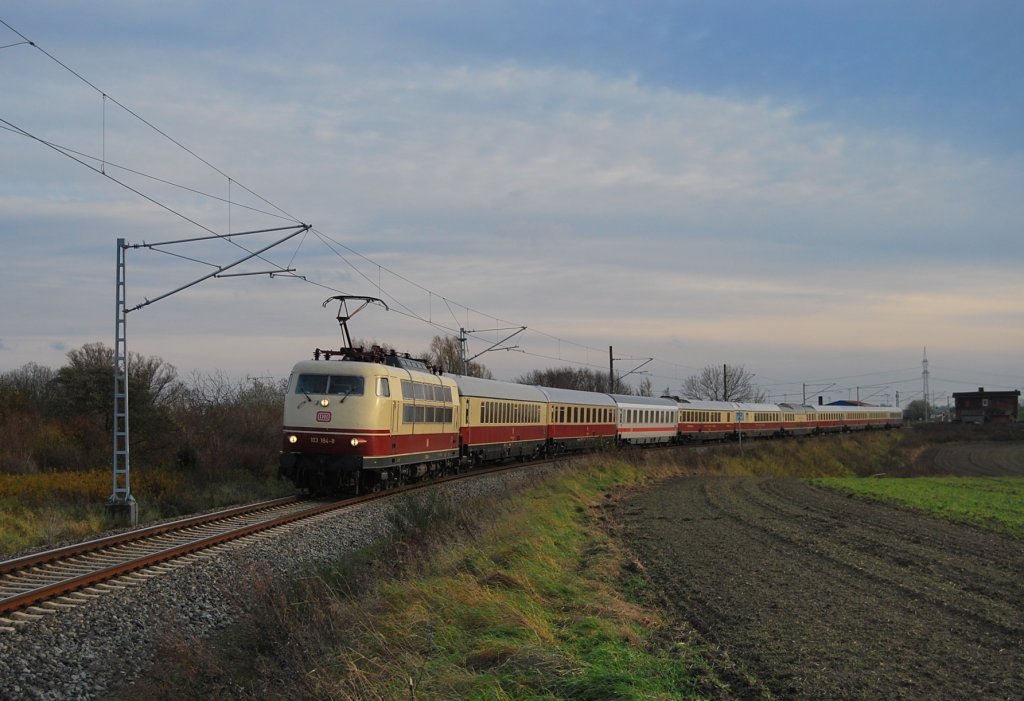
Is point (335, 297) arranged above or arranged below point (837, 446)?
above

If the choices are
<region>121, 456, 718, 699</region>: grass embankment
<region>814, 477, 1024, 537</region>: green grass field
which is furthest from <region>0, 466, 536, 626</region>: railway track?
<region>814, 477, 1024, 537</region>: green grass field

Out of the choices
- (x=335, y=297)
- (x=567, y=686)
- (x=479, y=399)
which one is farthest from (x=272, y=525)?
(x=479, y=399)

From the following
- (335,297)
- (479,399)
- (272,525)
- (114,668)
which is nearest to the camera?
(114,668)

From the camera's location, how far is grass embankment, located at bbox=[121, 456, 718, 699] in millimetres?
6625

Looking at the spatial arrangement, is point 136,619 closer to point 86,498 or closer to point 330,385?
point 330,385

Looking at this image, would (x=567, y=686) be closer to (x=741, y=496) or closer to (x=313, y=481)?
(x=313, y=481)

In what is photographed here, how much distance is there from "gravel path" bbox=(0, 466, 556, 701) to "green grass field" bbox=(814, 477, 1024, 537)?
44.1ft

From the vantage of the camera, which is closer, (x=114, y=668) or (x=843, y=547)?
(x=114, y=668)

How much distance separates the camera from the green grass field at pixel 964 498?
827 inches

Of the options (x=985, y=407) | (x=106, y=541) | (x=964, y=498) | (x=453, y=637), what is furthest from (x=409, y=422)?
(x=985, y=407)

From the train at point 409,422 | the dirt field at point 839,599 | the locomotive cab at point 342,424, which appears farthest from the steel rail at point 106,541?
the dirt field at point 839,599

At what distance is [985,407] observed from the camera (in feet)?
414

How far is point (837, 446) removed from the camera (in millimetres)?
68188

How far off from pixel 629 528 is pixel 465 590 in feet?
27.7
